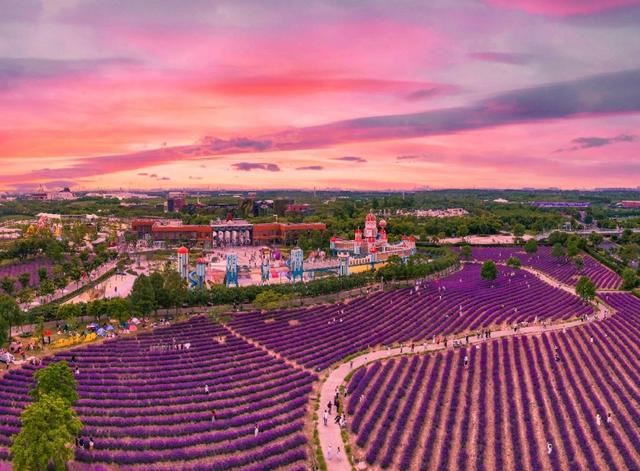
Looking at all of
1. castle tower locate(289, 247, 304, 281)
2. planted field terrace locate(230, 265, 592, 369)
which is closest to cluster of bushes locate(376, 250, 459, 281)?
planted field terrace locate(230, 265, 592, 369)

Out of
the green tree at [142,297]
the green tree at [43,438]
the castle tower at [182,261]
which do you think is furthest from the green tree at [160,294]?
the green tree at [43,438]

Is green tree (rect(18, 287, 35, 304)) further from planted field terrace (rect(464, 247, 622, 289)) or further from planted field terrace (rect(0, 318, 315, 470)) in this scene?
planted field terrace (rect(464, 247, 622, 289))

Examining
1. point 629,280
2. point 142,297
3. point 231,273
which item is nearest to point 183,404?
point 142,297

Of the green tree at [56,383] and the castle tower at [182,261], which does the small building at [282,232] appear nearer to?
the castle tower at [182,261]

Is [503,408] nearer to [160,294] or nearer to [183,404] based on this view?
[183,404]

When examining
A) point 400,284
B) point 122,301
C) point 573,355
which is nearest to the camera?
point 573,355

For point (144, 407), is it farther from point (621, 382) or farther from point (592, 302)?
point (592, 302)

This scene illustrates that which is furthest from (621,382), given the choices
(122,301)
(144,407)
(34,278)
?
(34,278)
